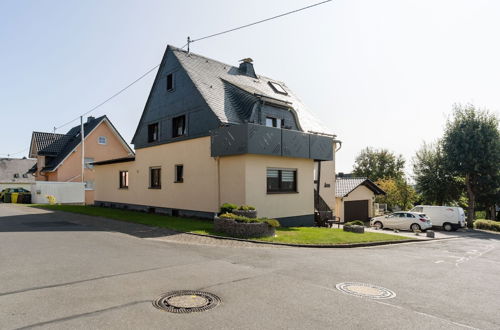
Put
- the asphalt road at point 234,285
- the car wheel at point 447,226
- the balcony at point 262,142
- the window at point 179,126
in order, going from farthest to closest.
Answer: the car wheel at point 447,226 → the window at point 179,126 → the balcony at point 262,142 → the asphalt road at point 234,285

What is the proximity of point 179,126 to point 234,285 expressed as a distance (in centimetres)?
1572

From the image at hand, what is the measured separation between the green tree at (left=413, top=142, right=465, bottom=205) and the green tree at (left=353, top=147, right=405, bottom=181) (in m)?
27.3

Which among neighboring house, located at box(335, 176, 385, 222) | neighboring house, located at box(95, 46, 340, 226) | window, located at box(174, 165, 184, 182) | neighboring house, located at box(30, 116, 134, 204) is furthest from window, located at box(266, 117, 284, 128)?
neighboring house, located at box(30, 116, 134, 204)

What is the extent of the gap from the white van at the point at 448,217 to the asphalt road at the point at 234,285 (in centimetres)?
1976

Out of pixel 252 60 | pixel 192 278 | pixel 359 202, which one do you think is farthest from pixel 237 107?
pixel 359 202

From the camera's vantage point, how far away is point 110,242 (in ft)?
35.4

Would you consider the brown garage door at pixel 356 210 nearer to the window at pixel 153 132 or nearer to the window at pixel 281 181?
the window at pixel 281 181

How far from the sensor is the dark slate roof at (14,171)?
163ft

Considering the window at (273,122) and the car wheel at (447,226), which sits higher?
the window at (273,122)

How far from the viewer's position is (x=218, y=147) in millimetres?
16781

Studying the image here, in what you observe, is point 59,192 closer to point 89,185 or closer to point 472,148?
point 89,185

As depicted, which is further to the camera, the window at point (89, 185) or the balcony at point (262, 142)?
the window at point (89, 185)

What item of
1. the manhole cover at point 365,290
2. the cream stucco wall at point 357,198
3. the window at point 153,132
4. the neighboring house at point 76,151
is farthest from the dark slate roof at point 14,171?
the manhole cover at point 365,290

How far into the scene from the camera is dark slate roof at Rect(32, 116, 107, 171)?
3562 cm
